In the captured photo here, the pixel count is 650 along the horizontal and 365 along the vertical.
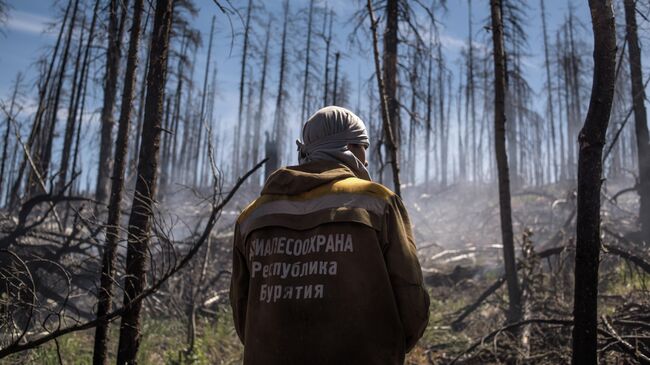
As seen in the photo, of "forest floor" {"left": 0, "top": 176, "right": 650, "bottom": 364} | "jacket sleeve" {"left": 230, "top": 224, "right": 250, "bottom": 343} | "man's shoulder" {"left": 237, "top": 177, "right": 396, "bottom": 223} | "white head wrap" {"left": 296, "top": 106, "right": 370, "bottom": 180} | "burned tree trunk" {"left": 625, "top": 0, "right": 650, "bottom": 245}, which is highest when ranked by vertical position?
"burned tree trunk" {"left": 625, "top": 0, "right": 650, "bottom": 245}

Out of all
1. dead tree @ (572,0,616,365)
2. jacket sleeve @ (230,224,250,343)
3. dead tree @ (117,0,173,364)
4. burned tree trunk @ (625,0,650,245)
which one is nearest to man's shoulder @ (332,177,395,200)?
jacket sleeve @ (230,224,250,343)

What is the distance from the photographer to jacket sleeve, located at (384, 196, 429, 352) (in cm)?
182

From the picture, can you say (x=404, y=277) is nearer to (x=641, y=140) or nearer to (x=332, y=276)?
(x=332, y=276)

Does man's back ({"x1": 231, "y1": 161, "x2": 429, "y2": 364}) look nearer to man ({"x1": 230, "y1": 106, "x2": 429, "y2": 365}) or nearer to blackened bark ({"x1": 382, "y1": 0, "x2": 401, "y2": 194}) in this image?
man ({"x1": 230, "y1": 106, "x2": 429, "y2": 365})

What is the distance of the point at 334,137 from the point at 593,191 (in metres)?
1.86

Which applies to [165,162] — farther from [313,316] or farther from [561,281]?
[313,316]

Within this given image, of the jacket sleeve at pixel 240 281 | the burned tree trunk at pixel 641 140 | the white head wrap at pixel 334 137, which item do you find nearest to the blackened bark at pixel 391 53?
the burned tree trunk at pixel 641 140

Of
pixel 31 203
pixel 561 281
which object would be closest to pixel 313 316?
pixel 31 203

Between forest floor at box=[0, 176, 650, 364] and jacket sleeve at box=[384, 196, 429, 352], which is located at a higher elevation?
jacket sleeve at box=[384, 196, 429, 352]

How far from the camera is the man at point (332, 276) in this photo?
5.80 ft

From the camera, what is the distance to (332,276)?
1794 mm

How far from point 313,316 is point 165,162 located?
25.5 meters

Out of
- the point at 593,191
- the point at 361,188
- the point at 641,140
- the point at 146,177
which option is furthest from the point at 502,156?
the point at 361,188

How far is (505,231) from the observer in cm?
737
